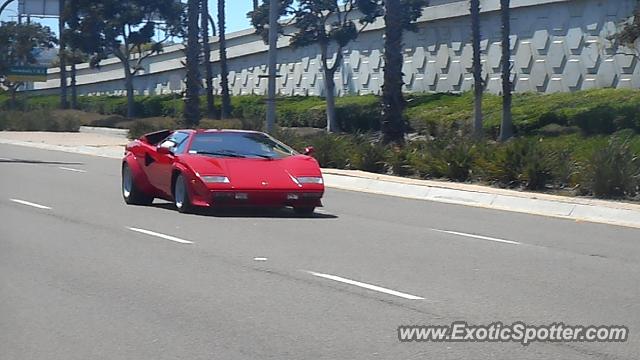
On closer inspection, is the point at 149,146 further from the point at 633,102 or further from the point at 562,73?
the point at 562,73

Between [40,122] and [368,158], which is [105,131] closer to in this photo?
[40,122]

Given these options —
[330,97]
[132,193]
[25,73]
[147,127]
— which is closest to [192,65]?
[147,127]

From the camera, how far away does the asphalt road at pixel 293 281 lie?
28.2ft

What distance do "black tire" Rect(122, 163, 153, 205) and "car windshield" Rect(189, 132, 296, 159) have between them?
5.30 ft

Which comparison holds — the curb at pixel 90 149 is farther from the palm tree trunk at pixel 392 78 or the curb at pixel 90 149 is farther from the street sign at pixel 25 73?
the street sign at pixel 25 73

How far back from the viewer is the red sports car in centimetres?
1678

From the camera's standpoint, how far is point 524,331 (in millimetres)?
9039

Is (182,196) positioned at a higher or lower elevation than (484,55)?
lower

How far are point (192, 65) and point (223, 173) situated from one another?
2671cm

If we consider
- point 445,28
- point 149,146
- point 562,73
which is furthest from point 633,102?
point 149,146

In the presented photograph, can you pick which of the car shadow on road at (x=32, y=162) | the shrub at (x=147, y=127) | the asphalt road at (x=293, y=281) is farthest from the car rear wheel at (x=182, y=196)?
the shrub at (x=147, y=127)

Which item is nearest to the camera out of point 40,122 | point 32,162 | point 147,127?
point 32,162

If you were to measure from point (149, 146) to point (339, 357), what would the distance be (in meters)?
11.4

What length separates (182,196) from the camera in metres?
17.4
